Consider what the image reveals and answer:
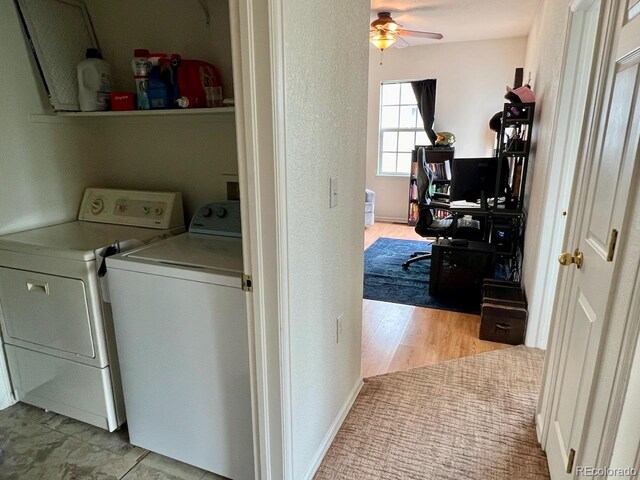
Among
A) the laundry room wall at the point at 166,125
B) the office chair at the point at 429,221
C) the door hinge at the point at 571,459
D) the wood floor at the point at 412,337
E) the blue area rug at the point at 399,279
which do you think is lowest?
the wood floor at the point at 412,337

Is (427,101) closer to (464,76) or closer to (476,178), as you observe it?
(464,76)

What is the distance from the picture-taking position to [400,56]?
5.86 meters

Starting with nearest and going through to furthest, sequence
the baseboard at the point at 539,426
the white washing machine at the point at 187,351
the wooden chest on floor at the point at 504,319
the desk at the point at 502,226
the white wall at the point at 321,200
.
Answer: the white wall at the point at 321,200 → the white washing machine at the point at 187,351 → the baseboard at the point at 539,426 → the wooden chest on floor at the point at 504,319 → the desk at the point at 502,226

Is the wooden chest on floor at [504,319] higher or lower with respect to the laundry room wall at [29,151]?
lower

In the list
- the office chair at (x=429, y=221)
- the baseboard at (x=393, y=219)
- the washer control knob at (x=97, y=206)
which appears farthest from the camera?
the baseboard at (x=393, y=219)

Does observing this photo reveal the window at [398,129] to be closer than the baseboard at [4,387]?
No

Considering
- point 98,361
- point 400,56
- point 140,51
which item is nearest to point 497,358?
point 98,361

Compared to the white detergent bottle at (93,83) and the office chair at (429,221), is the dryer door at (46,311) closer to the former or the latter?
the white detergent bottle at (93,83)

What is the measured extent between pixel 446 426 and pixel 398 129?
5089 millimetres

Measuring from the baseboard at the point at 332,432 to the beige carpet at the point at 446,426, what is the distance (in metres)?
0.02

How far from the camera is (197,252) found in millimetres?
1603

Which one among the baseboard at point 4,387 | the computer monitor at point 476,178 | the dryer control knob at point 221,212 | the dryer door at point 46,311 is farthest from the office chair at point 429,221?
the baseboard at point 4,387

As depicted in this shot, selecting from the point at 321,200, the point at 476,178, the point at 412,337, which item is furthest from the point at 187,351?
the point at 476,178

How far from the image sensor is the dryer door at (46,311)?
1668 millimetres
